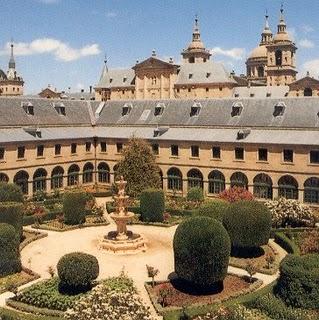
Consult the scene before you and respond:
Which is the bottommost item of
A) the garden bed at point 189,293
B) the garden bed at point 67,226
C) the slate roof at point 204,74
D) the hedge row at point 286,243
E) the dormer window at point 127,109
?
the garden bed at point 189,293

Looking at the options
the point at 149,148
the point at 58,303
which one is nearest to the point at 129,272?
the point at 58,303

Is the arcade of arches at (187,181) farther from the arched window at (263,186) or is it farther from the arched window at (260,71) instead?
the arched window at (260,71)

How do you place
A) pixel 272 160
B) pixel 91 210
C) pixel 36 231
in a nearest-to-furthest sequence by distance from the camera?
pixel 36 231 < pixel 91 210 < pixel 272 160

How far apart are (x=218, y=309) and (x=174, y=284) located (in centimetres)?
512

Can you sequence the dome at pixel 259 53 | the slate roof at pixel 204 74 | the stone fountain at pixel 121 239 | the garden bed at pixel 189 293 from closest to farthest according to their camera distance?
the garden bed at pixel 189 293 < the stone fountain at pixel 121 239 < the slate roof at pixel 204 74 < the dome at pixel 259 53

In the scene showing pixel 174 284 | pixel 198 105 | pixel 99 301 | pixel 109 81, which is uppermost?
pixel 109 81

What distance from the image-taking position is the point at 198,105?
2399 inches

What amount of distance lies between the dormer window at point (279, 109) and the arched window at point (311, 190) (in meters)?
8.92

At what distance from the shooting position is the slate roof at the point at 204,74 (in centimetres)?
8988

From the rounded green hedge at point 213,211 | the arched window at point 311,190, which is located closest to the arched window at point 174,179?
the arched window at point 311,190

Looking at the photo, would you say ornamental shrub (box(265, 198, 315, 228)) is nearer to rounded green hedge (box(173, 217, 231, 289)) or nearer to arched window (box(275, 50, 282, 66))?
rounded green hedge (box(173, 217, 231, 289))

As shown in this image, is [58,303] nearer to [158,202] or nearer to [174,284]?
[174,284]

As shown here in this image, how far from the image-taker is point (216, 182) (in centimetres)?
5522

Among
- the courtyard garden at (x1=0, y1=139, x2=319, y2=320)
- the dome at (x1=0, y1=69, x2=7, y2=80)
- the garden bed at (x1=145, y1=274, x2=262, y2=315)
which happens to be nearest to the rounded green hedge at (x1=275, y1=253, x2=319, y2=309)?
the courtyard garden at (x1=0, y1=139, x2=319, y2=320)
